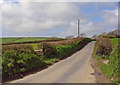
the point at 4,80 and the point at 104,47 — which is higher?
the point at 104,47

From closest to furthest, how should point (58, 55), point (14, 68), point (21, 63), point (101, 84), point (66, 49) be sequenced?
point (101, 84), point (14, 68), point (21, 63), point (58, 55), point (66, 49)

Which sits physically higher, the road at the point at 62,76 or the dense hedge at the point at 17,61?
the dense hedge at the point at 17,61

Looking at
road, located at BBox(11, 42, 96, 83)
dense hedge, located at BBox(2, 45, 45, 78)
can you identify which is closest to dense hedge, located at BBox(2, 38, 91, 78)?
dense hedge, located at BBox(2, 45, 45, 78)

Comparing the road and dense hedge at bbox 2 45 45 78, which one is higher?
dense hedge at bbox 2 45 45 78

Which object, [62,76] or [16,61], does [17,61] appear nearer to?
[16,61]

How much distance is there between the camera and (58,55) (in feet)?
62.1

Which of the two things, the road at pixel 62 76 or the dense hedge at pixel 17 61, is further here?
the dense hedge at pixel 17 61

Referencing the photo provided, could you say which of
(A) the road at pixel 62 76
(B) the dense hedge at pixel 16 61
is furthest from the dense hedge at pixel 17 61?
(A) the road at pixel 62 76

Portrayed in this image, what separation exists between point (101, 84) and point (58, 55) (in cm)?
1123

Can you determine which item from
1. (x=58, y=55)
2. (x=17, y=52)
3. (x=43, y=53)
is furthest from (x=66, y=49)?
(x=17, y=52)

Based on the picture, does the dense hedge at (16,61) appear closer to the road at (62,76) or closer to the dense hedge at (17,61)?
the dense hedge at (17,61)

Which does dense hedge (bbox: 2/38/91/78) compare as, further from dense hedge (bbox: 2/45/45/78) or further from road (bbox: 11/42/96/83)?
road (bbox: 11/42/96/83)

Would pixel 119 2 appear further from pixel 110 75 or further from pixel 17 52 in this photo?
pixel 17 52

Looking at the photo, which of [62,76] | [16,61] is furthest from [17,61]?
[62,76]
